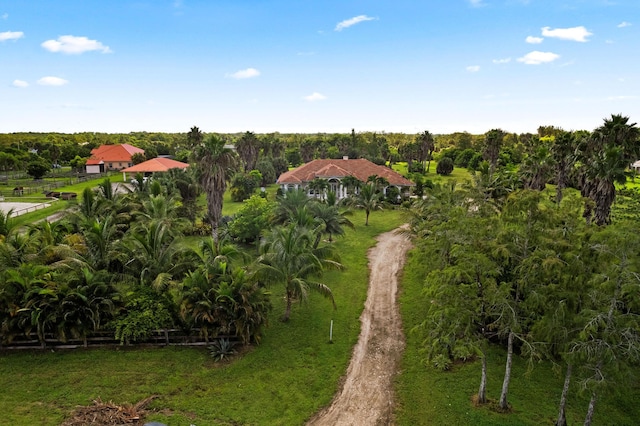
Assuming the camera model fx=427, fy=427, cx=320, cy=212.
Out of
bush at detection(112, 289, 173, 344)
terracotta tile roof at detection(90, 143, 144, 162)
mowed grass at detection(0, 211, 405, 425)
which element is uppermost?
terracotta tile roof at detection(90, 143, 144, 162)

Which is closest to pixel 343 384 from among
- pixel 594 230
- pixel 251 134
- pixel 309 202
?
pixel 594 230

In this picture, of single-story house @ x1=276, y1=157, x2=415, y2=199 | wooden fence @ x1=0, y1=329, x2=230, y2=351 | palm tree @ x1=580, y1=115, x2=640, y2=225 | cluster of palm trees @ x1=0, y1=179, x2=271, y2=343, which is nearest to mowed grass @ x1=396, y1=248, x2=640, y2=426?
cluster of palm trees @ x1=0, y1=179, x2=271, y2=343

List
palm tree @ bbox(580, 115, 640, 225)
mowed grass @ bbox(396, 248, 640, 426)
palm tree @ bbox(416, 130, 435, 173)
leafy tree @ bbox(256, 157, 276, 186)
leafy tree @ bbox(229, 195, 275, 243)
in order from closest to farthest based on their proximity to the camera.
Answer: mowed grass @ bbox(396, 248, 640, 426) → palm tree @ bbox(580, 115, 640, 225) → leafy tree @ bbox(229, 195, 275, 243) → leafy tree @ bbox(256, 157, 276, 186) → palm tree @ bbox(416, 130, 435, 173)

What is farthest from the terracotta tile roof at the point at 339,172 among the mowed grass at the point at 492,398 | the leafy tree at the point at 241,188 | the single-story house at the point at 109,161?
the single-story house at the point at 109,161

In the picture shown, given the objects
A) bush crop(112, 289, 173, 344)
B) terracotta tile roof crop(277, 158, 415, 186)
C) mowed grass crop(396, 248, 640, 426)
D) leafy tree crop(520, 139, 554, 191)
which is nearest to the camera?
mowed grass crop(396, 248, 640, 426)

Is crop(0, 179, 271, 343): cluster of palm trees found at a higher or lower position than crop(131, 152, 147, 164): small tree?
lower

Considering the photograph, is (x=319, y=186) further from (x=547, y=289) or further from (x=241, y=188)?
(x=547, y=289)

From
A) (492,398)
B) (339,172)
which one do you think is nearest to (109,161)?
(339,172)

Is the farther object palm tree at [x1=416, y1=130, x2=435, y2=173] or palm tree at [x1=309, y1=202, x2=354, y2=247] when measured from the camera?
palm tree at [x1=416, y1=130, x2=435, y2=173]

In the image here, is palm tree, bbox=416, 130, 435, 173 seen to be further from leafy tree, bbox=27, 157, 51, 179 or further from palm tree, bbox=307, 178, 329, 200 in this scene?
leafy tree, bbox=27, 157, 51, 179

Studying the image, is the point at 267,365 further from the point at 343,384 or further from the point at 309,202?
the point at 309,202
